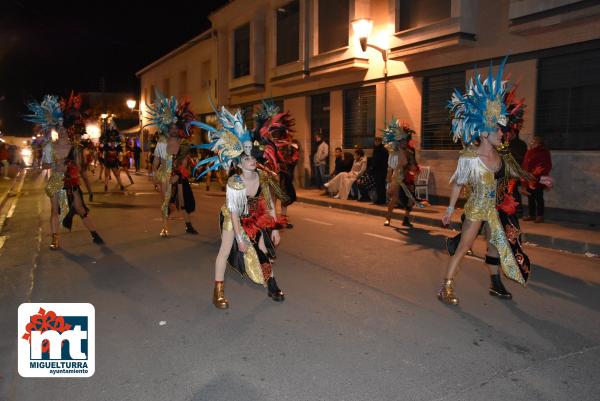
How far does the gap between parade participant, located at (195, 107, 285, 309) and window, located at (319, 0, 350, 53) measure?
13.5 metres

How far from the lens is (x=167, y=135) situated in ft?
30.0

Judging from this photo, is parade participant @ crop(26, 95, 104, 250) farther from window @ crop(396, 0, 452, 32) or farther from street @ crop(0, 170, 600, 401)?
window @ crop(396, 0, 452, 32)

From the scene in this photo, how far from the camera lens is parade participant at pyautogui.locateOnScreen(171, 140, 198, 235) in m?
9.22

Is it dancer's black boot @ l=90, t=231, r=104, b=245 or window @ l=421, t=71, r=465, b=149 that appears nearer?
dancer's black boot @ l=90, t=231, r=104, b=245

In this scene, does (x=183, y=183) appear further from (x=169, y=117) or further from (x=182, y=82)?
(x=182, y=82)

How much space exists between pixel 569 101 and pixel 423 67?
4.44m

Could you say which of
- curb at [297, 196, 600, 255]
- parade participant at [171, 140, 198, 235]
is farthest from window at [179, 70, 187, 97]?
parade participant at [171, 140, 198, 235]

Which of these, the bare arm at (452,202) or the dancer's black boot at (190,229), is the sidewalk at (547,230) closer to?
the bare arm at (452,202)

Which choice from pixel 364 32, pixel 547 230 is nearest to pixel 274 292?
pixel 547 230

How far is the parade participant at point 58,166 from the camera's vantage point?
8070mm

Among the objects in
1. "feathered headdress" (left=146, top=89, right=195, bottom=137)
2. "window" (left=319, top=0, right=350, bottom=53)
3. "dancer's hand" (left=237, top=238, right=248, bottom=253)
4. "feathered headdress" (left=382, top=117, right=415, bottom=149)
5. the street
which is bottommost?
the street

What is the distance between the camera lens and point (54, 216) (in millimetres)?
8250

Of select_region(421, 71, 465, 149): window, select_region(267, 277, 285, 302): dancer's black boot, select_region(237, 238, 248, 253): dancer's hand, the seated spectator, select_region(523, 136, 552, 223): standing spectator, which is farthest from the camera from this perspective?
the seated spectator

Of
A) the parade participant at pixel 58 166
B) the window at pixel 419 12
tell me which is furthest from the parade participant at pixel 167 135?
the window at pixel 419 12
